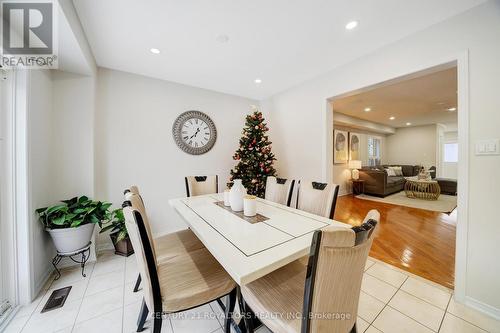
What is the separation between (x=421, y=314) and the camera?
4.64 ft

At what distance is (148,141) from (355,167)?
5.72m

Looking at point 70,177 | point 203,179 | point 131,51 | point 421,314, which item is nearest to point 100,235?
point 70,177

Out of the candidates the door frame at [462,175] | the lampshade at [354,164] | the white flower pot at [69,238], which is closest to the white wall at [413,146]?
the lampshade at [354,164]

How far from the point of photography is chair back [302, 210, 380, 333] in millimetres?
652

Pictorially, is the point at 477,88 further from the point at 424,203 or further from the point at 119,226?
the point at 424,203

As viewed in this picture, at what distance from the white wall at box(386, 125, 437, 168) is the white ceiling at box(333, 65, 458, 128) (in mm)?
1346

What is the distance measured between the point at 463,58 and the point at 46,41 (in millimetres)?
3530

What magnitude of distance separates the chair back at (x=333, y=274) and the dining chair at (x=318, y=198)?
82 cm

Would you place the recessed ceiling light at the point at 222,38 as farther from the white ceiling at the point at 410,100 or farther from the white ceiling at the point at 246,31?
the white ceiling at the point at 410,100

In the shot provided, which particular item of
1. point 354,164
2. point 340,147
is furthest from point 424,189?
point 340,147

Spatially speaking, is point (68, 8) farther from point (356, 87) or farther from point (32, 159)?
point (356, 87)

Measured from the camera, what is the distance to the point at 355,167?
5711mm

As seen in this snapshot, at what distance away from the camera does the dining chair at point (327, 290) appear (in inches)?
26.0

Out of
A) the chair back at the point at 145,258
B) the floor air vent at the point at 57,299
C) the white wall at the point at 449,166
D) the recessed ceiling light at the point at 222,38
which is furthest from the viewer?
the white wall at the point at 449,166
